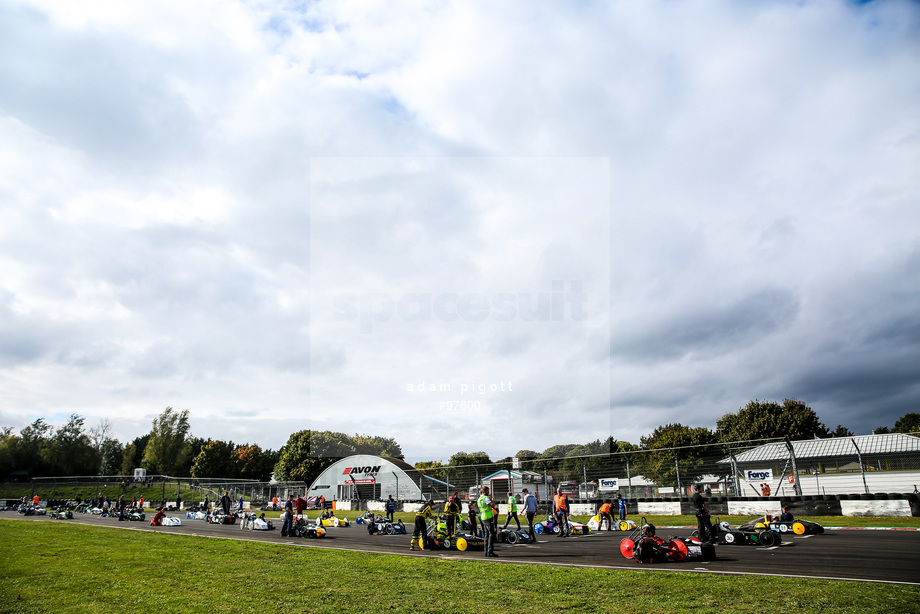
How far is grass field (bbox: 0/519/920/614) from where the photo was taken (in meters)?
8.18

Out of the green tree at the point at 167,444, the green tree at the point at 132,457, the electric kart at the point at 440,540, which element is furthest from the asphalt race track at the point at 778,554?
the green tree at the point at 132,457

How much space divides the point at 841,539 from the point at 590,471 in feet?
55.8

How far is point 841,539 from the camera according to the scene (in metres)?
Result: 16.2

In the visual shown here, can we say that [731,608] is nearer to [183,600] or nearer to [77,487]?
[183,600]

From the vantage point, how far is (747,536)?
15.6m

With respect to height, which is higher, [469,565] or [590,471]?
[590,471]

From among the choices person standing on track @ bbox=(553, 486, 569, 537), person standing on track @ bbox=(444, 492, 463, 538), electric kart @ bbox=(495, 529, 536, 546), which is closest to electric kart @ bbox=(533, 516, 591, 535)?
person standing on track @ bbox=(553, 486, 569, 537)

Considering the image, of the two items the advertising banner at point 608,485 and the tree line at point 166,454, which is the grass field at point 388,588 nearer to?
the advertising banner at point 608,485

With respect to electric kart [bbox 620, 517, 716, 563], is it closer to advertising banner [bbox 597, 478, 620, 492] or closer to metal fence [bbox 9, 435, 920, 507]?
metal fence [bbox 9, 435, 920, 507]

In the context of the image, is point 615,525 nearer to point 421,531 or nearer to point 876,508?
point 421,531

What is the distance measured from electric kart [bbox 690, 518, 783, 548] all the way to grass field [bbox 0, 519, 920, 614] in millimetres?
6528

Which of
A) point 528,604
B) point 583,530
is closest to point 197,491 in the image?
point 583,530

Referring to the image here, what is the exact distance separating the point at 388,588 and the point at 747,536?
Result: 467 inches

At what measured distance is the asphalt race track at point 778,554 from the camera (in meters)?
10.6
